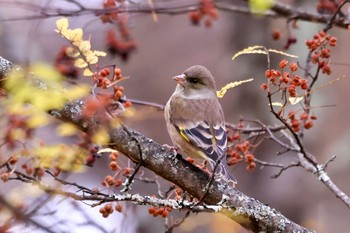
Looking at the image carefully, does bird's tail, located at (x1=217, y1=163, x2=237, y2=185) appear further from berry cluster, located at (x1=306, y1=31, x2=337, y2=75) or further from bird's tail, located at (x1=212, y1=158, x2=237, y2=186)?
berry cluster, located at (x1=306, y1=31, x2=337, y2=75)

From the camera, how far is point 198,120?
18.3 feet

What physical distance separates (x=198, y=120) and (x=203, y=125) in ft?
0.29

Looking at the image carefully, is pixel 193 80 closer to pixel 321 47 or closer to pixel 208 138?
pixel 208 138

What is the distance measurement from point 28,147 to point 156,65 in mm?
9121

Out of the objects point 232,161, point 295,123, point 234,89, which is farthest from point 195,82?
point 234,89

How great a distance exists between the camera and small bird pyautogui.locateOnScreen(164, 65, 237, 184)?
16.6ft

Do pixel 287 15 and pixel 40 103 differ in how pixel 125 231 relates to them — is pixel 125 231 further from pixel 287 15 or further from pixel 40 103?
pixel 287 15

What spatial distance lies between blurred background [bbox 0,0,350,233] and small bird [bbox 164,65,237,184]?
0.87ft

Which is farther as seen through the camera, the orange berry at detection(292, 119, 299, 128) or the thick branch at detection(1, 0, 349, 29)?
the orange berry at detection(292, 119, 299, 128)

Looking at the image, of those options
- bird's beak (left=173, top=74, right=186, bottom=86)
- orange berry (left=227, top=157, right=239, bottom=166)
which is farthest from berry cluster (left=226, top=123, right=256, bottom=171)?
bird's beak (left=173, top=74, right=186, bottom=86)

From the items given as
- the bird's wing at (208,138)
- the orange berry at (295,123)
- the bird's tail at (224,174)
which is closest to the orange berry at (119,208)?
the bird's tail at (224,174)

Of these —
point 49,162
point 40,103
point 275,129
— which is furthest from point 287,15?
point 40,103

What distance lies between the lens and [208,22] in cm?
639

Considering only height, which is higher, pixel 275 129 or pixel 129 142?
pixel 275 129
